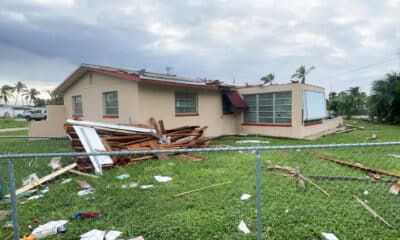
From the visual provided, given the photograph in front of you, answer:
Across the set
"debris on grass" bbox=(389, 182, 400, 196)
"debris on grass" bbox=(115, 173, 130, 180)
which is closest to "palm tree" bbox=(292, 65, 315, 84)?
"debris on grass" bbox=(389, 182, 400, 196)

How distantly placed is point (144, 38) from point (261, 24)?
254 inches

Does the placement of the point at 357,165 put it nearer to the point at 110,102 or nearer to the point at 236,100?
the point at 236,100

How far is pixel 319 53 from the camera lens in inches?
821

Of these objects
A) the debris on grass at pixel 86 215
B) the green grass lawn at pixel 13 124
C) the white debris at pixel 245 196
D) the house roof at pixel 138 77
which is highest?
the house roof at pixel 138 77

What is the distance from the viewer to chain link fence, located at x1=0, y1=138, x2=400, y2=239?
3.17 meters

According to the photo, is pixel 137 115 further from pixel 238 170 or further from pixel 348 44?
pixel 348 44

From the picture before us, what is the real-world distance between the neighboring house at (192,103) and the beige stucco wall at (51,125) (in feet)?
1.47

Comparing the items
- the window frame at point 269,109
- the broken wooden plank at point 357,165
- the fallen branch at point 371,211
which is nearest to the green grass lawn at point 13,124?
the window frame at point 269,109

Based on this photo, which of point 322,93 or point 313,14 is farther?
point 322,93

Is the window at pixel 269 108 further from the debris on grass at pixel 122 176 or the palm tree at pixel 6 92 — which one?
the palm tree at pixel 6 92

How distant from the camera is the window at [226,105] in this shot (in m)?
→ 14.8

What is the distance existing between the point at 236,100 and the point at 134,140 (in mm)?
7465

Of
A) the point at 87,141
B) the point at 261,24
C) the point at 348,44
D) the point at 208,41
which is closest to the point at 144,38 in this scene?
the point at 208,41

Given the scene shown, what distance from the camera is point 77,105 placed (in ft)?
47.5
